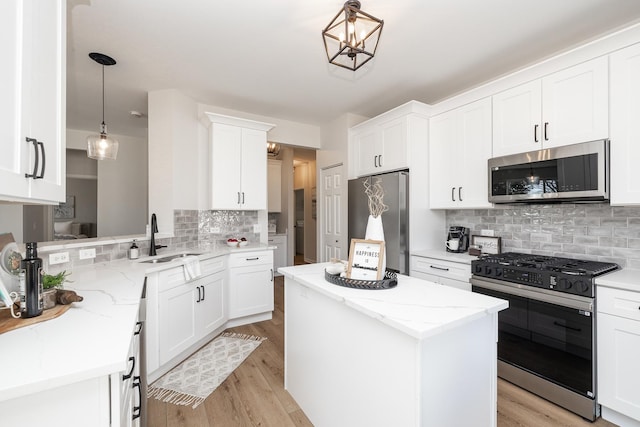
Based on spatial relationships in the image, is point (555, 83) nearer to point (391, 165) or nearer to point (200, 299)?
point (391, 165)

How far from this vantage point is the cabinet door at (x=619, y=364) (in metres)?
1.72

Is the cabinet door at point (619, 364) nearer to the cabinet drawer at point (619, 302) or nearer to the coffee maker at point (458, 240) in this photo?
the cabinet drawer at point (619, 302)

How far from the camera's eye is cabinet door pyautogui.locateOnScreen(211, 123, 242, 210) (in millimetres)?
3463

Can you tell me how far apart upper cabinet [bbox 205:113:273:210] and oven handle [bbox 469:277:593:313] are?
2.61 m

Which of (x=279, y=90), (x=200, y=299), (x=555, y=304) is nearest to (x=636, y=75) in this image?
(x=555, y=304)

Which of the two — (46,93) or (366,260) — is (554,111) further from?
(46,93)

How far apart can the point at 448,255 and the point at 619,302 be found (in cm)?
Result: 130

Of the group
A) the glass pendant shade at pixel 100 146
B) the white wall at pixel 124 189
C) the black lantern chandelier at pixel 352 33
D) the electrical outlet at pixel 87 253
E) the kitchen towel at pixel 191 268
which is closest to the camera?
the black lantern chandelier at pixel 352 33

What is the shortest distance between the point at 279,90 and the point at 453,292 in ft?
9.02

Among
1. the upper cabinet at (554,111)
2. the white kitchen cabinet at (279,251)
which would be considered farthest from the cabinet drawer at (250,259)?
the upper cabinet at (554,111)

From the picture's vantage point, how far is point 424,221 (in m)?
3.31

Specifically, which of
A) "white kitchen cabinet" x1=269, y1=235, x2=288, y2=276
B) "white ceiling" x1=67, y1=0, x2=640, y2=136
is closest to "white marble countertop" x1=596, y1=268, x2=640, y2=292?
"white ceiling" x1=67, y1=0, x2=640, y2=136

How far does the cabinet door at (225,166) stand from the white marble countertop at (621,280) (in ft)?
10.9

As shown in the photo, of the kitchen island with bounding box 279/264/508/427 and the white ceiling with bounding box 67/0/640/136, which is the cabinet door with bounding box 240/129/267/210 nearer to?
the white ceiling with bounding box 67/0/640/136
